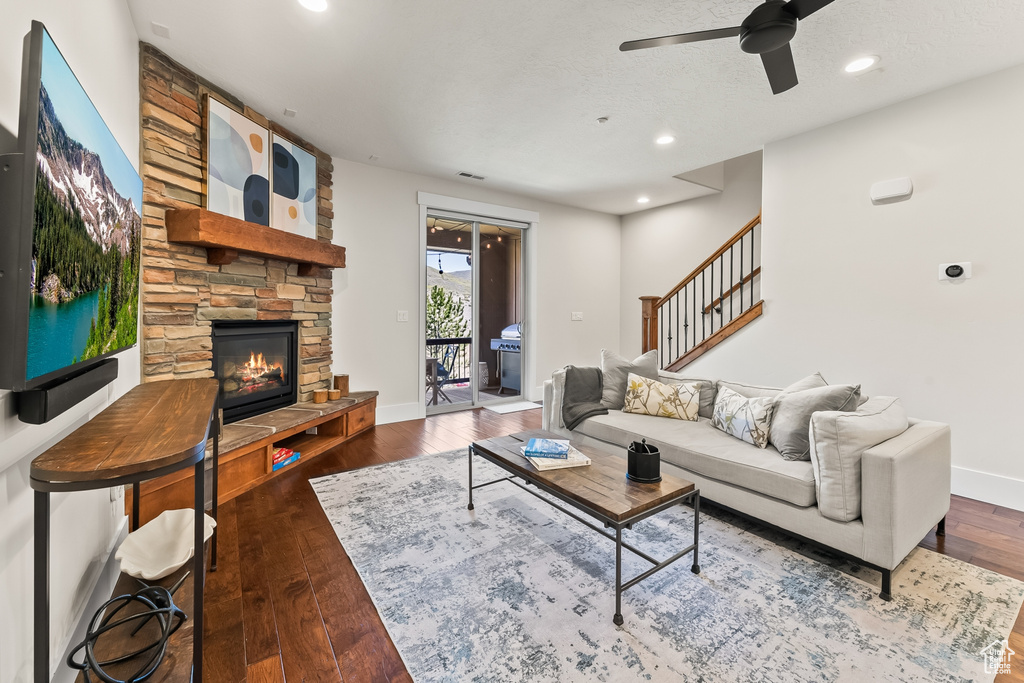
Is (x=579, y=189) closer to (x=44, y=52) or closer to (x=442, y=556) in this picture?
(x=442, y=556)

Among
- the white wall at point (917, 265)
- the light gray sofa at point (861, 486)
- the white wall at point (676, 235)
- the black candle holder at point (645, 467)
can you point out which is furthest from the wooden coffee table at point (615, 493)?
the white wall at point (676, 235)

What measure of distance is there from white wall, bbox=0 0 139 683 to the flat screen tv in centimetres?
9

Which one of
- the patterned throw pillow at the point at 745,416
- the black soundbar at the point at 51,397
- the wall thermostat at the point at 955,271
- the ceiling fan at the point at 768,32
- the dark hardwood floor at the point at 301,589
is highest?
the ceiling fan at the point at 768,32

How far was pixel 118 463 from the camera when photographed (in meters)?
0.88

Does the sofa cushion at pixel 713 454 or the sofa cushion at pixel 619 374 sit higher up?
the sofa cushion at pixel 619 374

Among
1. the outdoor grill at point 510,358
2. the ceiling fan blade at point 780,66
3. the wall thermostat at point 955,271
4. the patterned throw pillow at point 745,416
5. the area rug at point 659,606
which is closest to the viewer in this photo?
the area rug at point 659,606

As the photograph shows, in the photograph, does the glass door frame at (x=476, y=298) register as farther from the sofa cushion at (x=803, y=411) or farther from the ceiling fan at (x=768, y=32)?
the sofa cushion at (x=803, y=411)

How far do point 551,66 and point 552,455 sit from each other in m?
2.29

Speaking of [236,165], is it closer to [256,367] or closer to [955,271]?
[256,367]

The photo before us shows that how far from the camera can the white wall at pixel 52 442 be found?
0.97m

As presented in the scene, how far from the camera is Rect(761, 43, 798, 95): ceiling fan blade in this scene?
78.5 inches

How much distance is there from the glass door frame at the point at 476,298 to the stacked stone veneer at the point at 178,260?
1803 mm

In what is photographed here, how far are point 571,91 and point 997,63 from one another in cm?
254

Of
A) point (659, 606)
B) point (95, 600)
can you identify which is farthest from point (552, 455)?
point (95, 600)
